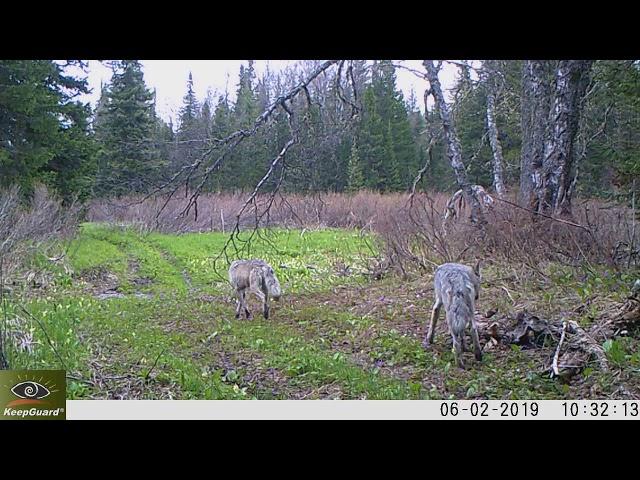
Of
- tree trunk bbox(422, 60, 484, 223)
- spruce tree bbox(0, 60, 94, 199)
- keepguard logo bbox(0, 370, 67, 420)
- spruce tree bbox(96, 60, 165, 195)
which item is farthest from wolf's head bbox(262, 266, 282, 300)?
keepguard logo bbox(0, 370, 67, 420)

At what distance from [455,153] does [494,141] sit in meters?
0.52

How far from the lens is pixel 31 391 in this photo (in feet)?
7.78

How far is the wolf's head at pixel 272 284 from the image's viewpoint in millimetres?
3838

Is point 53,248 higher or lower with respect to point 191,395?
higher

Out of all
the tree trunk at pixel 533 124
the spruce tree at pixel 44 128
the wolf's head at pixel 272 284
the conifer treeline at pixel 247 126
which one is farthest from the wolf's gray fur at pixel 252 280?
the tree trunk at pixel 533 124

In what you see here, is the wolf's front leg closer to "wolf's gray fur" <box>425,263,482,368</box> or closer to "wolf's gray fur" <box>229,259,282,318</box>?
"wolf's gray fur" <box>425,263,482,368</box>

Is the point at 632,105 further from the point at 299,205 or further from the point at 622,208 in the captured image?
the point at 299,205

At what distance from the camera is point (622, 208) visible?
3.61 meters

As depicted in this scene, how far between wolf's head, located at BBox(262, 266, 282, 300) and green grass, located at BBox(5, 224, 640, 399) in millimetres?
55

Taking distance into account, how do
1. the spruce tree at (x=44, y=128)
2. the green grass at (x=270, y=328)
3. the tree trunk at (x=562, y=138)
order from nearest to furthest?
the green grass at (x=270, y=328)
the spruce tree at (x=44, y=128)
the tree trunk at (x=562, y=138)

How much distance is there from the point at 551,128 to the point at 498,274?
6.06 feet

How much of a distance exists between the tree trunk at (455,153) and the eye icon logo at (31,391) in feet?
8.71

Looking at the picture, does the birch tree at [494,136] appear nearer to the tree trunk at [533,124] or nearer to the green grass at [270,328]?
the tree trunk at [533,124]
